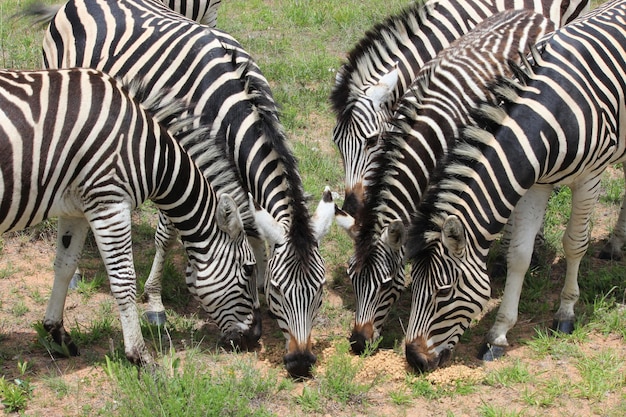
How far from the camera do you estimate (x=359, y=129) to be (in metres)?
7.75

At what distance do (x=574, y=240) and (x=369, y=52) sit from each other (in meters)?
3.03

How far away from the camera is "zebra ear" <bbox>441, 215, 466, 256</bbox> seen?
221 inches

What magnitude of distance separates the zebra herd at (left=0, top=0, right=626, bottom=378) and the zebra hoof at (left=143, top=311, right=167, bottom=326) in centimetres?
2

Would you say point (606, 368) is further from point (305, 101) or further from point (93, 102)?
point (305, 101)

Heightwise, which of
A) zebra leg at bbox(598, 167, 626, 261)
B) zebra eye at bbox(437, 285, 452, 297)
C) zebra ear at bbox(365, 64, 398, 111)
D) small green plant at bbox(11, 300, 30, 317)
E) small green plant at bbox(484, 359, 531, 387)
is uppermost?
zebra ear at bbox(365, 64, 398, 111)

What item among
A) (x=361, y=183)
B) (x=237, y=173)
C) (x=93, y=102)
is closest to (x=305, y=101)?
(x=361, y=183)

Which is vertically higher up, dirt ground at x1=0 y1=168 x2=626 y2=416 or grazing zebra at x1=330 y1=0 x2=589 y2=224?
grazing zebra at x1=330 y1=0 x2=589 y2=224

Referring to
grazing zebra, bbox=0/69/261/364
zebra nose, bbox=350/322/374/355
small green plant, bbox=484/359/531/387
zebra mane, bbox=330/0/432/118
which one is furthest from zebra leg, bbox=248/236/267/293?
small green plant, bbox=484/359/531/387

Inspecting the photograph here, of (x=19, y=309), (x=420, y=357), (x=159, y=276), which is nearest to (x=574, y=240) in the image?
(x=420, y=357)

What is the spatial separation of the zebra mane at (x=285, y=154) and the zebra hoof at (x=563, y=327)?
7.91 ft

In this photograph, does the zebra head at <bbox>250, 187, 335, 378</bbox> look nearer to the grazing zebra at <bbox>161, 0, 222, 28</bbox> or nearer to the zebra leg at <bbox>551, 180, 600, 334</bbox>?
the zebra leg at <bbox>551, 180, 600, 334</bbox>

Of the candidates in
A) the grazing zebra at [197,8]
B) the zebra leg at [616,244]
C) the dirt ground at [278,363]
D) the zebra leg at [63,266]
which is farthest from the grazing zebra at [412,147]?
the grazing zebra at [197,8]

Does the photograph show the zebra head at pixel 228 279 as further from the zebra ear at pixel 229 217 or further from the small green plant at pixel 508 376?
the small green plant at pixel 508 376

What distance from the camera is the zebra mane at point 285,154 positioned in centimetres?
590
